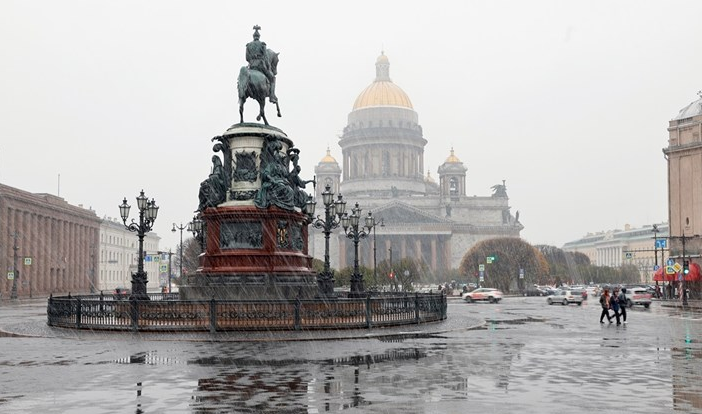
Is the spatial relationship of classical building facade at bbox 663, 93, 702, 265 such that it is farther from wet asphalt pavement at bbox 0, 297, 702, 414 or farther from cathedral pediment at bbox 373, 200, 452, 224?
cathedral pediment at bbox 373, 200, 452, 224

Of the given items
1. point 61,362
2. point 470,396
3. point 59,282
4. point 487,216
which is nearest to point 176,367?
point 61,362

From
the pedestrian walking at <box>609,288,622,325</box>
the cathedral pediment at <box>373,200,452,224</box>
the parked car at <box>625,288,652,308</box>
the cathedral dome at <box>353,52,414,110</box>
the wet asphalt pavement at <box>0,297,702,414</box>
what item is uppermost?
the cathedral dome at <box>353,52,414,110</box>

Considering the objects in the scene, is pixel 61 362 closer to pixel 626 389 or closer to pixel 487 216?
pixel 626 389

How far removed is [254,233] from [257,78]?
6.18m

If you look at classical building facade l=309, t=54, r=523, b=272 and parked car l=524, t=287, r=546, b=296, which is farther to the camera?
classical building facade l=309, t=54, r=523, b=272

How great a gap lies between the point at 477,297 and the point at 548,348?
153 feet

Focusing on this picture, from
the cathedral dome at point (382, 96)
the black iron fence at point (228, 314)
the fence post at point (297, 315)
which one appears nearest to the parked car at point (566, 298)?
the black iron fence at point (228, 314)

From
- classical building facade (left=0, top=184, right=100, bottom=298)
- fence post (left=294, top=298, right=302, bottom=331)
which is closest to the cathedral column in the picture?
classical building facade (left=0, top=184, right=100, bottom=298)

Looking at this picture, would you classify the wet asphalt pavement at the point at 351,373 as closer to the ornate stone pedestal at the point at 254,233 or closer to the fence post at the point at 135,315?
the fence post at the point at 135,315

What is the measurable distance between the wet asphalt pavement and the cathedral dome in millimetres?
144266

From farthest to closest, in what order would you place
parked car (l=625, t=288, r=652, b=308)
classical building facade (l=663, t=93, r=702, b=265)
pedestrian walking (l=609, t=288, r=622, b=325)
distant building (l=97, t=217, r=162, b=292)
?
distant building (l=97, t=217, r=162, b=292), classical building facade (l=663, t=93, r=702, b=265), parked car (l=625, t=288, r=652, b=308), pedestrian walking (l=609, t=288, r=622, b=325)

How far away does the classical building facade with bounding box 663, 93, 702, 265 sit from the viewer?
6506 centimetres

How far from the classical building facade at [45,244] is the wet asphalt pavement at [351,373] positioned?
60.0m

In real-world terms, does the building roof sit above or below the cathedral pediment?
above
